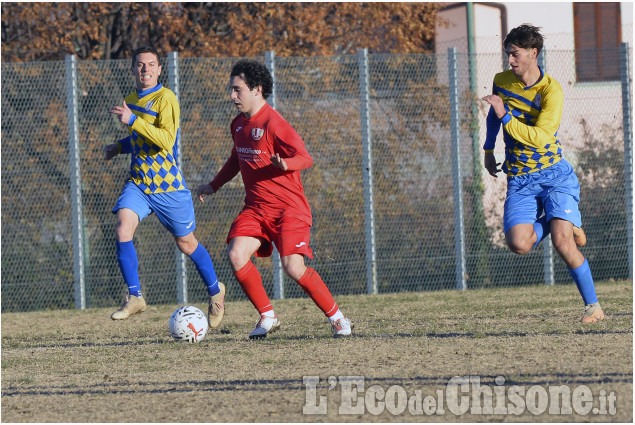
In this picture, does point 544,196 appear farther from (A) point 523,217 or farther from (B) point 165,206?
(B) point 165,206

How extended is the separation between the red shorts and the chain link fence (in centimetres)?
453

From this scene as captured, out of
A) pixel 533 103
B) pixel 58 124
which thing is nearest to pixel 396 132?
pixel 58 124

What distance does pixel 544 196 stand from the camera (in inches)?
270

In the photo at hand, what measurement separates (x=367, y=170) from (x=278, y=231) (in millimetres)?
4818

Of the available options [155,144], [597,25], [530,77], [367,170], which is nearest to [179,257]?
[367,170]

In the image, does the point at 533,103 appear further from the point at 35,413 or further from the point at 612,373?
the point at 35,413

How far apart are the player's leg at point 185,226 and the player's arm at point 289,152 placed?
1.58 meters

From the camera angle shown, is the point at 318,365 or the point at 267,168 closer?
the point at 318,365

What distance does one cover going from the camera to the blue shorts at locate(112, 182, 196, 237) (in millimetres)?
7840

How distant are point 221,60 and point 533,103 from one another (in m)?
5.34

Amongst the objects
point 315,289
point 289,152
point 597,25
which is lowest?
point 315,289

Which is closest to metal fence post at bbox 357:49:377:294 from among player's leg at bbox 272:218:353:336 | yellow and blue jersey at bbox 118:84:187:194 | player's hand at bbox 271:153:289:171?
yellow and blue jersey at bbox 118:84:187:194

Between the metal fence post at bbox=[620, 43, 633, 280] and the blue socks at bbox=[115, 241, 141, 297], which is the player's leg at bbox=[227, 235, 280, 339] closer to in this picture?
the blue socks at bbox=[115, 241, 141, 297]

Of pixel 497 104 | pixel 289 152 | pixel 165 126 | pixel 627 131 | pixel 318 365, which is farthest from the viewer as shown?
pixel 627 131
